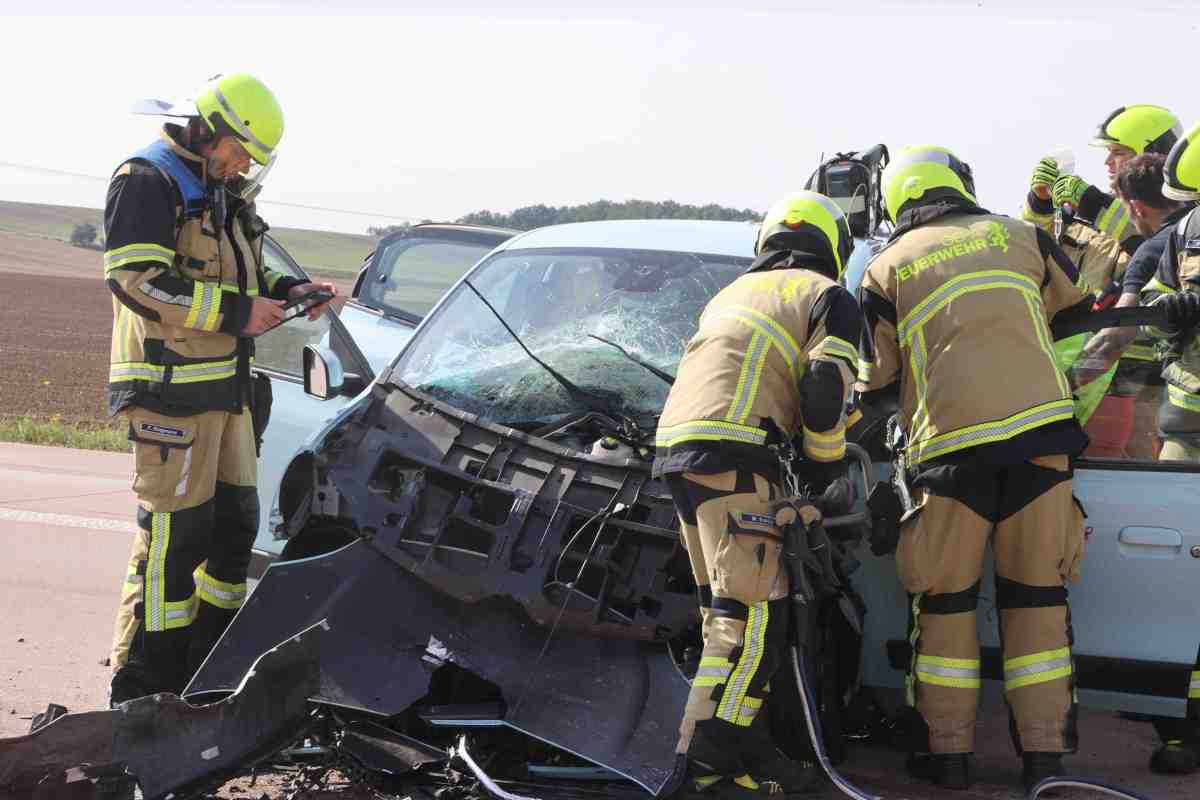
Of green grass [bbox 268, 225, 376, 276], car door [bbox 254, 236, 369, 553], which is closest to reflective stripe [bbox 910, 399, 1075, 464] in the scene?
car door [bbox 254, 236, 369, 553]

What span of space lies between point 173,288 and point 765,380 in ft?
6.40

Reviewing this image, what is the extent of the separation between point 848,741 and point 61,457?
7.42 m

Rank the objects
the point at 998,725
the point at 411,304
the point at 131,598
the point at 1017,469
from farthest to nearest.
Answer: the point at 411,304 < the point at 998,725 < the point at 131,598 < the point at 1017,469

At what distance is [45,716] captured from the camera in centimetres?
380

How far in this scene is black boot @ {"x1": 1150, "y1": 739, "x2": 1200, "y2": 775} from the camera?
4.25 m

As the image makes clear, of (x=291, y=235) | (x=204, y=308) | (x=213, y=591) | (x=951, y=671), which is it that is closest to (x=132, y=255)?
(x=204, y=308)

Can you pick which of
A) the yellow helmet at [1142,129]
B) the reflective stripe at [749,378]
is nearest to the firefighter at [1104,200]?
the yellow helmet at [1142,129]

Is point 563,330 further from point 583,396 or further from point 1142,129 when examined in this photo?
point 1142,129

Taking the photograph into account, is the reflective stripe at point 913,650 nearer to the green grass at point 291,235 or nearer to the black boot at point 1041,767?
the black boot at point 1041,767

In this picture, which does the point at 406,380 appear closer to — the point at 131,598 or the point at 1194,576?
the point at 131,598

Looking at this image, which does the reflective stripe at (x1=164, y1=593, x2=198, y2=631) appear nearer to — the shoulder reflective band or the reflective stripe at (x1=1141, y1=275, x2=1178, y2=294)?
the shoulder reflective band

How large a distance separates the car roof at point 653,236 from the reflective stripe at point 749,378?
1179 mm

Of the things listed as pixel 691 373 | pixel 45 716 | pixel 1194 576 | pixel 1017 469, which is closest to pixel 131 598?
pixel 45 716

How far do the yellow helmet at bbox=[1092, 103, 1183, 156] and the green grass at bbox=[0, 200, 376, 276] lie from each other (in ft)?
133
